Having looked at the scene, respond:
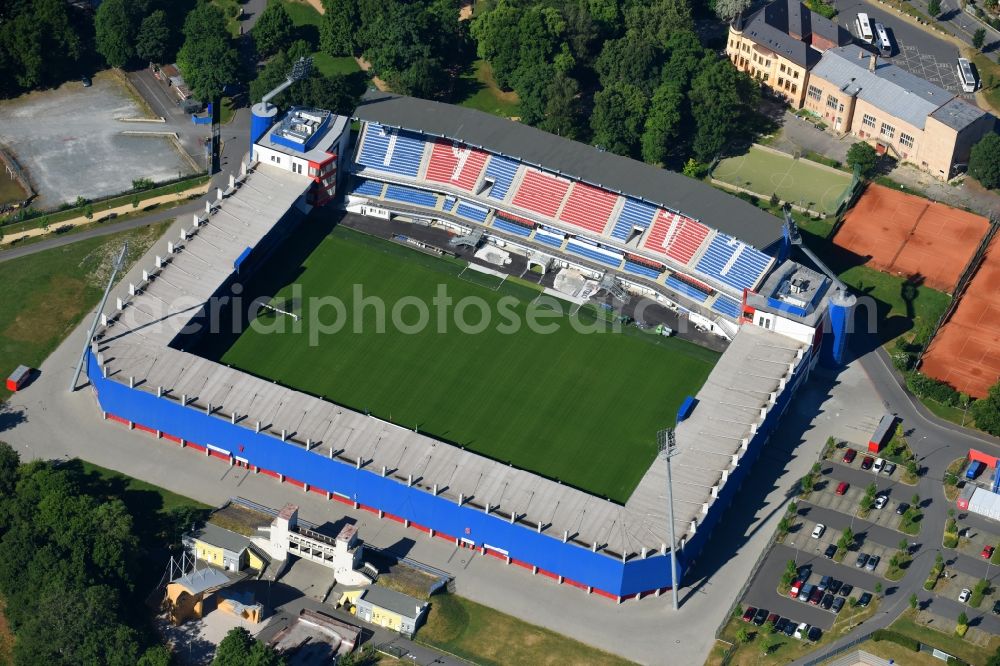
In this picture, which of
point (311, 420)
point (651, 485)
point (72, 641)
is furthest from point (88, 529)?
point (651, 485)

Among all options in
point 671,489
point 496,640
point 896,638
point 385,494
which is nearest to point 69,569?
point 385,494

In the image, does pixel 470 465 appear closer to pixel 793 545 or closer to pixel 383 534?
pixel 383 534

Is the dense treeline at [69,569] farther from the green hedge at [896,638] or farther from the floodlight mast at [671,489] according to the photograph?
the green hedge at [896,638]

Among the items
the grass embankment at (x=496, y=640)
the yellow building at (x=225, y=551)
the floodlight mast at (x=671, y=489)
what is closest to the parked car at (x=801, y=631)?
the floodlight mast at (x=671, y=489)

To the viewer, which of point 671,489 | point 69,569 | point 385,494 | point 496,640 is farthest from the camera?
point 385,494

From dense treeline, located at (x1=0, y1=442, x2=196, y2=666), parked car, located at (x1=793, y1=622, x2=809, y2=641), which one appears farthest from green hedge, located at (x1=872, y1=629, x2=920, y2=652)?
dense treeline, located at (x1=0, y1=442, x2=196, y2=666)

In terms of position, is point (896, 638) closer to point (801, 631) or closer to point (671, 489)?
point (801, 631)
